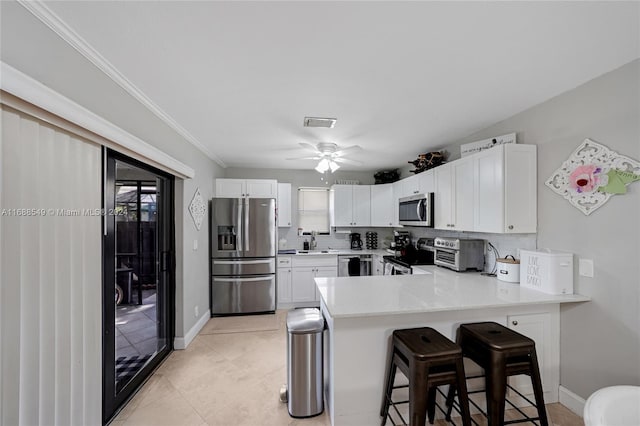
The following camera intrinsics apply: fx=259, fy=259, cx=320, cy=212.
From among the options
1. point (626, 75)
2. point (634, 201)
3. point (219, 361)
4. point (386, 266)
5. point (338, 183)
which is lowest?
point (219, 361)

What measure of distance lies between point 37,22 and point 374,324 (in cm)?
252

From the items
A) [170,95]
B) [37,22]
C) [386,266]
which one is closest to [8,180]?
[37,22]

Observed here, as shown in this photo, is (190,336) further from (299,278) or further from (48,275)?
(48,275)

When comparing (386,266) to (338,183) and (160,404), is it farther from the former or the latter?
(160,404)

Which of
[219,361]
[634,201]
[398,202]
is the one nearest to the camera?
[634,201]

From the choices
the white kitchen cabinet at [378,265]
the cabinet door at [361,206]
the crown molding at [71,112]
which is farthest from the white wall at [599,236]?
the crown molding at [71,112]

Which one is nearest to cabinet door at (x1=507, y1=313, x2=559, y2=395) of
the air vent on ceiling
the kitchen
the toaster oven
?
the kitchen

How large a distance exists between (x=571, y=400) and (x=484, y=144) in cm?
230

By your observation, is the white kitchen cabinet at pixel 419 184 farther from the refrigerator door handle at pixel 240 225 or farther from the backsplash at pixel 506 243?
the refrigerator door handle at pixel 240 225

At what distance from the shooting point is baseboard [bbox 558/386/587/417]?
1.93 meters

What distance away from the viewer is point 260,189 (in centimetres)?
439

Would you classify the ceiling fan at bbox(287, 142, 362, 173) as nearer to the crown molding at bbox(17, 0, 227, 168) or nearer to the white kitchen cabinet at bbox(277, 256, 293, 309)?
the crown molding at bbox(17, 0, 227, 168)

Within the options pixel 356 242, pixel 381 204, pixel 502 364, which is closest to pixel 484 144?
pixel 502 364

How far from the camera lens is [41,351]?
4.23 feet
